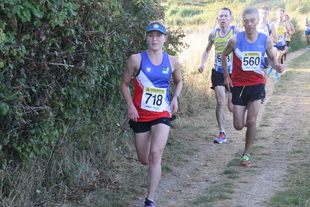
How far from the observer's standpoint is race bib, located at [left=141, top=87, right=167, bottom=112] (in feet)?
17.2

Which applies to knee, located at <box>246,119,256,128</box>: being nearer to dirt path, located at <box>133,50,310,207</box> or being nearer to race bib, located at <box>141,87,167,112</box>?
dirt path, located at <box>133,50,310,207</box>

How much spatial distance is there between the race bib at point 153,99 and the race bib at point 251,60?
198cm

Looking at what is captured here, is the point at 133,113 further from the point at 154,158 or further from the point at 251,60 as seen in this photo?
the point at 251,60

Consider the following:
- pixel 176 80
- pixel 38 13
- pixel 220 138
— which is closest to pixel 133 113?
pixel 176 80

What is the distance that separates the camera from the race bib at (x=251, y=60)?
268 inches

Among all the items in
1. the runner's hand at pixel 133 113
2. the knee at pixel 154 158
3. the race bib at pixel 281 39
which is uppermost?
the race bib at pixel 281 39

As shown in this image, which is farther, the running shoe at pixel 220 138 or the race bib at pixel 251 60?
the running shoe at pixel 220 138

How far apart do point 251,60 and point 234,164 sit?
4.86 ft

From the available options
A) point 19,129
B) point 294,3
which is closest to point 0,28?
point 19,129

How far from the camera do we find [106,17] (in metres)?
5.63

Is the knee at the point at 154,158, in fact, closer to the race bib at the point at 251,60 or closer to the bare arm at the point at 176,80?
the bare arm at the point at 176,80

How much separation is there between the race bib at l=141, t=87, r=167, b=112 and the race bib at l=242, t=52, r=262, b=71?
1976mm

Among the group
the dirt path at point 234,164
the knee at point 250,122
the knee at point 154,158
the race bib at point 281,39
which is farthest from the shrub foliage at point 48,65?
the race bib at point 281,39

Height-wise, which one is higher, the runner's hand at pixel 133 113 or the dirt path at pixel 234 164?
the runner's hand at pixel 133 113
